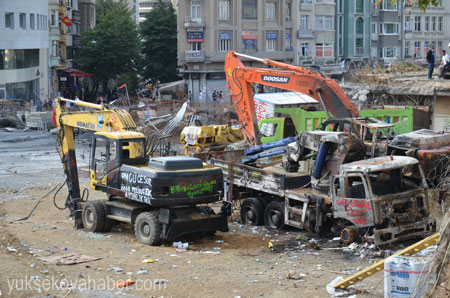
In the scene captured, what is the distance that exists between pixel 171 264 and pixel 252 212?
4.21 metres

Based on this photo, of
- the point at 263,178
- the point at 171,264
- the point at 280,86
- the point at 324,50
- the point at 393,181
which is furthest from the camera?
the point at 324,50

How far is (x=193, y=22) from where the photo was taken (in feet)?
171

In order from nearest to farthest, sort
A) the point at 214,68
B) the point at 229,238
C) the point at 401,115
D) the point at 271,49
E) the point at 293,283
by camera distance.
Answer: the point at 293,283 → the point at 229,238 → the point at 401,115 → the point at 214,68 → the point at 271,49

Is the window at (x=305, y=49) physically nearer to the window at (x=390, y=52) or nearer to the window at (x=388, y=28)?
the window at (x=388, y=28)

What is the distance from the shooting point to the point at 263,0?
55.0 metres

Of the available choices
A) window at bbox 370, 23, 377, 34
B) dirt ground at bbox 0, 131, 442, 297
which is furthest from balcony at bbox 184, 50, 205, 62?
dirt ground at bbox 0, 131, 442, 297

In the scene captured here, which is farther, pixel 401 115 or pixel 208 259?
pixel 401 115

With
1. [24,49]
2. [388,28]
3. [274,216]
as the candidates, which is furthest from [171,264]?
[388,28]

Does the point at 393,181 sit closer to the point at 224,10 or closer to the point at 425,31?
the point at 224,10

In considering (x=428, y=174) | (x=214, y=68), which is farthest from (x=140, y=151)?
(x=214, y=68)

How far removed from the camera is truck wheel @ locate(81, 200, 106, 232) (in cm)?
1706

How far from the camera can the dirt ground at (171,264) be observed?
12117 millimetres

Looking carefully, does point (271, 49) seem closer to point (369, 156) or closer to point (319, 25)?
point (319, 25)

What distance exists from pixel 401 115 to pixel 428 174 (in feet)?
31.5
